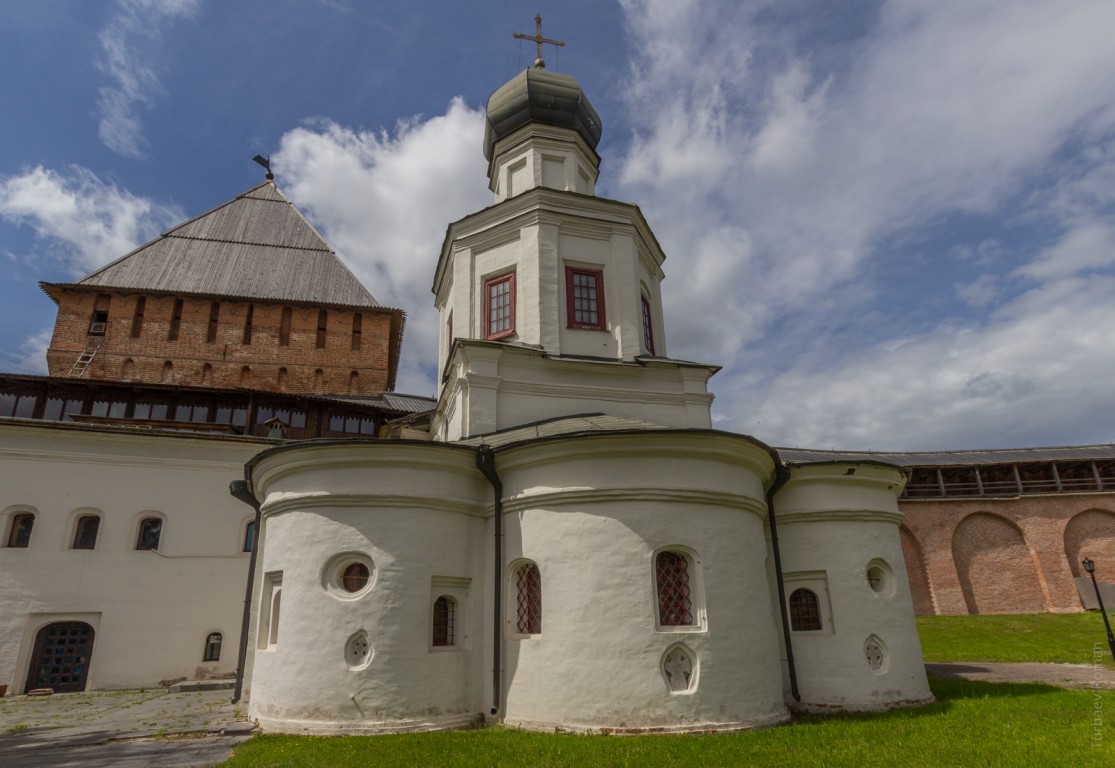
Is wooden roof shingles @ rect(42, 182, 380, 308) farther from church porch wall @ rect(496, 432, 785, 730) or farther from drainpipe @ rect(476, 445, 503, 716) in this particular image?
church porch wall @ rect(496, 432, 785, 730)

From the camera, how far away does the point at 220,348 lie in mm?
24406

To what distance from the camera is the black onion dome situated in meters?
15.1

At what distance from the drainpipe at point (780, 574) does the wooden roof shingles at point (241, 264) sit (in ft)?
64.7

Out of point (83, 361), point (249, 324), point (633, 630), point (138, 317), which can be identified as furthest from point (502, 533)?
point (138, 317)

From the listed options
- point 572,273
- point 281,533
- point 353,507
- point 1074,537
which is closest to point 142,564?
point 281,533

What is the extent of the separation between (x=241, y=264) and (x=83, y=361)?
6607 mm

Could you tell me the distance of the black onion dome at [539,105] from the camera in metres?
15.1

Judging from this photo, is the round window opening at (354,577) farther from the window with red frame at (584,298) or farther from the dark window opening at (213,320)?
the dark window opening at (213,320)

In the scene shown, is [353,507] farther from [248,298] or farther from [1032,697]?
[248,298]

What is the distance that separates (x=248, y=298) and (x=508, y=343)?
1714 cm

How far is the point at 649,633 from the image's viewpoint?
26.8ft

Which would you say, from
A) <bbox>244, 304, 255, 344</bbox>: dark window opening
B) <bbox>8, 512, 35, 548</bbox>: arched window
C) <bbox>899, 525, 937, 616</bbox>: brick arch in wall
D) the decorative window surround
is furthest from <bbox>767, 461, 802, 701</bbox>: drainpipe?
<bbox>244, 304, 255, 344</bbox>: dark window opening

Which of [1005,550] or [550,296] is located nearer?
[550,296]

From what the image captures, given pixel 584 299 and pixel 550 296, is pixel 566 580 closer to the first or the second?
pixel 550 296
